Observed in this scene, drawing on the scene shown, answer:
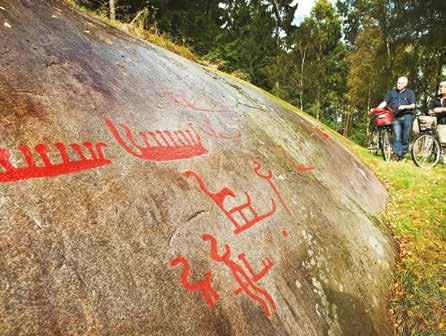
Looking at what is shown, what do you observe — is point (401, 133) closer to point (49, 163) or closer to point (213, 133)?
point (213, 133)

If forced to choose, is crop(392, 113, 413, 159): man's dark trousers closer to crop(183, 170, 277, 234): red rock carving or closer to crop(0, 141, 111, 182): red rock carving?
crop(183, 170, 277, 234): red rock carving

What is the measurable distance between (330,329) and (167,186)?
1.52 m

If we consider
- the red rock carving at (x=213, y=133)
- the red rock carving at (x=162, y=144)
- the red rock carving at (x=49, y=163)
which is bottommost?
the red rock carving at (x=49, y=163)

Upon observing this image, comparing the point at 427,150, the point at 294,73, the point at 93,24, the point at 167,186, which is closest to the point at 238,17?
the point at 294,73

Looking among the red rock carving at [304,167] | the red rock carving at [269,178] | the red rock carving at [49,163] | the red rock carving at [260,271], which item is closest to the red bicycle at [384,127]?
the red rock carving at [304,167]

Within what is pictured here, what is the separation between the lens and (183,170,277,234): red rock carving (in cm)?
233

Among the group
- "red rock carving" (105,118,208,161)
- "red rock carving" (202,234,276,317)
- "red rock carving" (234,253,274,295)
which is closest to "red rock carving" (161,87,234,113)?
"red rock carving" (105,118,208,161)

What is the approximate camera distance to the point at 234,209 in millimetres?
2418

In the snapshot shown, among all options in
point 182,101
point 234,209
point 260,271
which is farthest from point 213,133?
point 260,271

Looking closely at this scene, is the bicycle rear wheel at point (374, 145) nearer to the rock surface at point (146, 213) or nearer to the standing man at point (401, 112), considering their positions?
the standing man at point (401, 112)

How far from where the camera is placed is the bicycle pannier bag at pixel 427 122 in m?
6.66

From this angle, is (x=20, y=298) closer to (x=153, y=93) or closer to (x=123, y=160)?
(x=123, y=160)

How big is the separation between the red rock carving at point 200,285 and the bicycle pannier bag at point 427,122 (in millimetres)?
6732

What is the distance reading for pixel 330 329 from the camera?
222 cm
